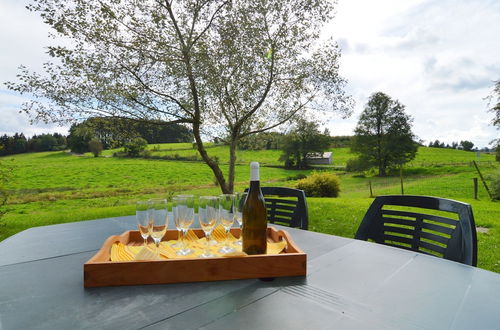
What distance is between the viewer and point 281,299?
2.89 feet

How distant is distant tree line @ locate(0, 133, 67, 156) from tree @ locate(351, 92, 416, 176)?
18.7m

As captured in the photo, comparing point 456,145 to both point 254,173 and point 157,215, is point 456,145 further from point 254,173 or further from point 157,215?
point 157,215

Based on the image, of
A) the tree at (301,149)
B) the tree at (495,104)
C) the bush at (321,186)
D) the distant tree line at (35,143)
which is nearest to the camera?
the distant tree line at (35,143)

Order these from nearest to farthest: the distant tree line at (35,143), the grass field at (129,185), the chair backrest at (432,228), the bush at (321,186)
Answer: the chair backrest at (432,228)
the grass field at (129,185)
the distant tree line at (35,143)
the bush at (321,186)

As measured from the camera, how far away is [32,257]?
4.29 ft

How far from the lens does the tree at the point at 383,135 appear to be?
66.6ft

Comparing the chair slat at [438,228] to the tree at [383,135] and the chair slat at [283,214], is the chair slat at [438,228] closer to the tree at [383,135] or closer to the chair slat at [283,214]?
the chair slat at [283,214]

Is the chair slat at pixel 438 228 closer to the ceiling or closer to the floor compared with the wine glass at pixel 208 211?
closer to the floor

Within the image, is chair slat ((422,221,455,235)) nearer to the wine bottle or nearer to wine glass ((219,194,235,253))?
the wine bottle

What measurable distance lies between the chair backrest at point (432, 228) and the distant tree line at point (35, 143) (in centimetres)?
Answer: 909

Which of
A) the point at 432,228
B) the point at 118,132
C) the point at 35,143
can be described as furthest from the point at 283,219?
the point at 35,143

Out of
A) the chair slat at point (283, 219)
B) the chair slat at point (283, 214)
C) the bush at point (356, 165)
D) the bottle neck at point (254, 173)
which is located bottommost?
the bush at point (356, 165)

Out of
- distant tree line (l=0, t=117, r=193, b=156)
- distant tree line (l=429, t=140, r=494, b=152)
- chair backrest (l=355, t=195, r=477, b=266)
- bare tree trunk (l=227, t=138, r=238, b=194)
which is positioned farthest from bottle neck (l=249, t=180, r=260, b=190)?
distant tree line (l=429, t=140, r=494, b=152)

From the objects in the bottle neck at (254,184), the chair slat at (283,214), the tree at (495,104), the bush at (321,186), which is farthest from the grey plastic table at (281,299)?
the tree at (495,104)
